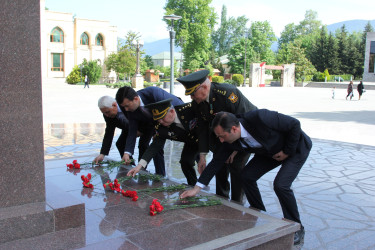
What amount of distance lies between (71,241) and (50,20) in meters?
52.4

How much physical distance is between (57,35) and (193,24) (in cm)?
1871

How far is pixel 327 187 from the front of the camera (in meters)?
5.64

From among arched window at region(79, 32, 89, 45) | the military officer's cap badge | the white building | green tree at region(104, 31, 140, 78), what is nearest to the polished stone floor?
the military officer's cap badge

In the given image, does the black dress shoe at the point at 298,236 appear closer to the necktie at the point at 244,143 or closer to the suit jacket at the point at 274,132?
the suit jacket at the point at 274,132

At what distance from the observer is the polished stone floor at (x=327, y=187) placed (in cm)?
391

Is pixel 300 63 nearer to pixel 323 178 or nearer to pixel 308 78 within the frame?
pixel 308 78

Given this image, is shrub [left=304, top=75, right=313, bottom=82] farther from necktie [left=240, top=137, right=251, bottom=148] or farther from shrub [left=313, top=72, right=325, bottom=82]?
necktie [left=240, top=137, right=251, bottom=148]

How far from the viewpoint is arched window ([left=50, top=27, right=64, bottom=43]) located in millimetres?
51531

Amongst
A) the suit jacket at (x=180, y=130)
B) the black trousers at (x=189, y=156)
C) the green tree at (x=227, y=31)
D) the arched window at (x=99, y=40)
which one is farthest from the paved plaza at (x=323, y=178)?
the green tree at (x=227, y=31)

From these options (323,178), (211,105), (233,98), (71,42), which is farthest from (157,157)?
(71,42)

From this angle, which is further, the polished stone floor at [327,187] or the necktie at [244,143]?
the polished stone floor at [327,187]

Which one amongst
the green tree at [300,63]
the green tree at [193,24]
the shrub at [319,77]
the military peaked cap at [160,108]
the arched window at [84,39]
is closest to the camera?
the military peaked cap at [160,108]

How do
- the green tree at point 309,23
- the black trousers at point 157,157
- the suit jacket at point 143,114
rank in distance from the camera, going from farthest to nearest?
the green tree at point 309,23 → the black trousers at point 157,157 → the suit jacket at point 143,114

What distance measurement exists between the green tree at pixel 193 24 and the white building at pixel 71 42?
9581 mm
